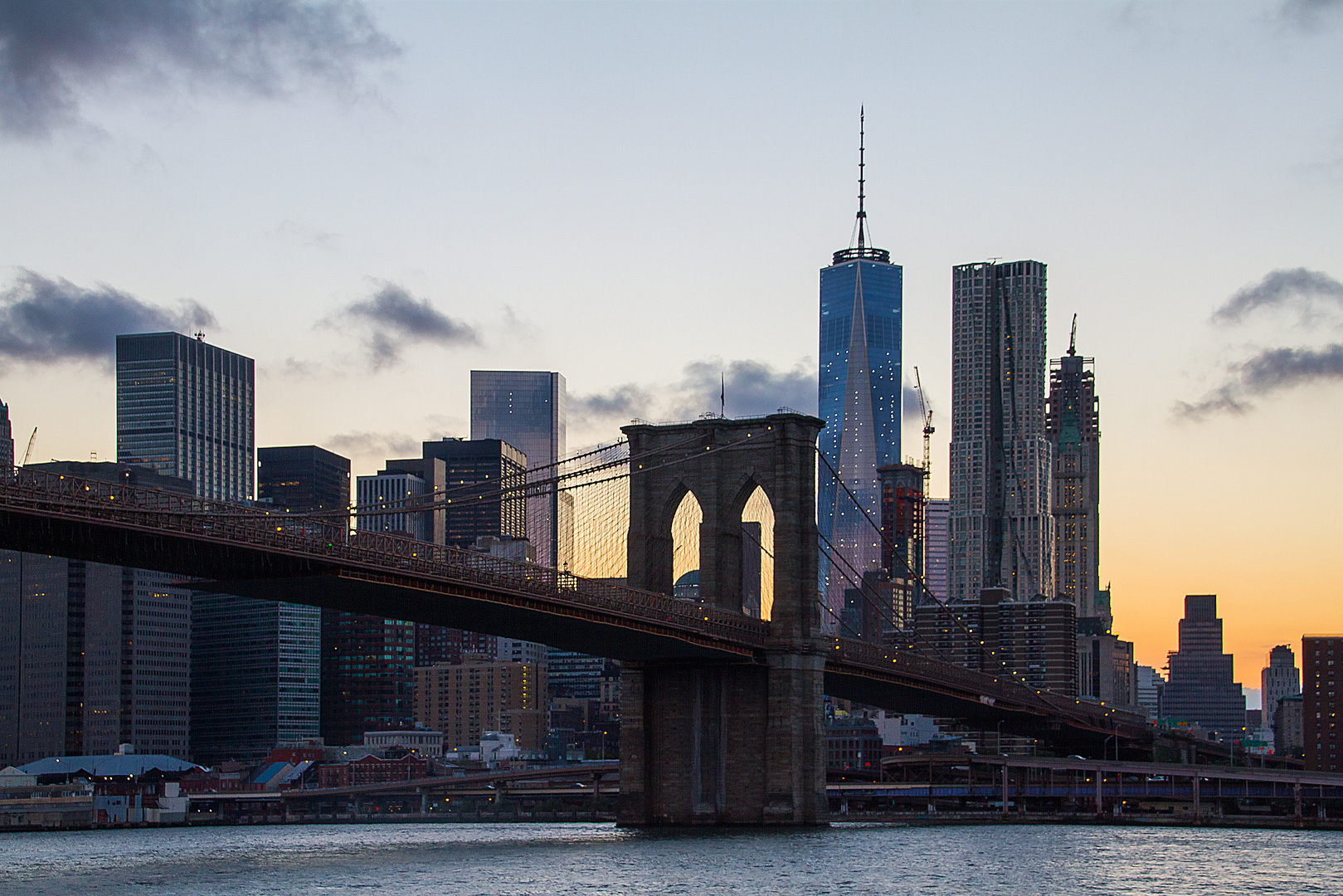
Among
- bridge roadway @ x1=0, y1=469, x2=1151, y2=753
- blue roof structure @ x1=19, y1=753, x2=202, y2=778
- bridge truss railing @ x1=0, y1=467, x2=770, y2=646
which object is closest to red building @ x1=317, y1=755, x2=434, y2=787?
blue roof structure @ x1=19, y1=753, x2=202, y2=778

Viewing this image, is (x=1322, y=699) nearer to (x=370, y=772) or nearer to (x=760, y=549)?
(x=370, y=772)

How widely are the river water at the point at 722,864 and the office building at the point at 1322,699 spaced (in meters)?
105

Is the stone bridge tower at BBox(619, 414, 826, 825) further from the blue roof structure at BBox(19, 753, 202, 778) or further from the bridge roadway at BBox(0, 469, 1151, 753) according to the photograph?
the blue roof structure at BBox(19, 753, 202, 778)

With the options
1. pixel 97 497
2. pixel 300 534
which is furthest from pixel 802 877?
pixel 97 497

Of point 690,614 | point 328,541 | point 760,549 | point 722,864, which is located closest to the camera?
point 328,541

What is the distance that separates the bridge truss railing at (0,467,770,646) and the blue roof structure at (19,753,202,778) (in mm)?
105614

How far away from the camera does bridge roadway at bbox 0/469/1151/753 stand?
5169 centimetres

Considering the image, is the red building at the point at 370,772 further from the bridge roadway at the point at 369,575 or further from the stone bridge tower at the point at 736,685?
the stone bridge tower at the point at 736,685

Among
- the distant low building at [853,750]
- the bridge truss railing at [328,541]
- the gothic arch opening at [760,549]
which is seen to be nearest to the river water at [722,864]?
the bridge truss railing at [328,541]

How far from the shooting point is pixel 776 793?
77.3m

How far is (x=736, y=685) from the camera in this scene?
259 ft

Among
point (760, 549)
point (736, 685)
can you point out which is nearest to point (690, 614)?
point (736, 685)

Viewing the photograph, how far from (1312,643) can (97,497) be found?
169 metres

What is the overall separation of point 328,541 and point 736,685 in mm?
25881
